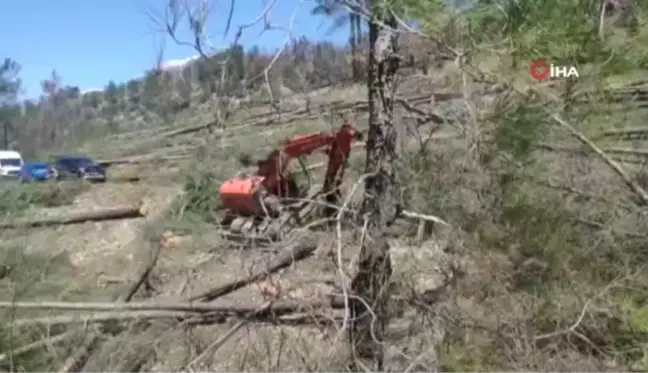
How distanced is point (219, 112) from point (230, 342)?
207cm

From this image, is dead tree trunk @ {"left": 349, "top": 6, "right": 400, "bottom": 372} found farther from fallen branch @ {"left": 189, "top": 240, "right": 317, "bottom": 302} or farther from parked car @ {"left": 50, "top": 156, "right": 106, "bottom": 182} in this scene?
parked car @ {"left": 50, "top": 156, "right": 106, "bottom": 182}

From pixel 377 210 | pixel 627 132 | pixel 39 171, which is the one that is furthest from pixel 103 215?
pixel 627 132

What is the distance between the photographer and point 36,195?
14.0 meters

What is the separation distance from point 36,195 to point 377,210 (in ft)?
30.9

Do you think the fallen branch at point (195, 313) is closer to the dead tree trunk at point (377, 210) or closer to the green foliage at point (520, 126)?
the dead tree trunk at point (377, 210)

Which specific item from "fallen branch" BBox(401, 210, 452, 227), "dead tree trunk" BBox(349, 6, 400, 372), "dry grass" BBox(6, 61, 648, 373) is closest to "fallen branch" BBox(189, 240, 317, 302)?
"dry grass" BBox(6, 61, 648, 373)

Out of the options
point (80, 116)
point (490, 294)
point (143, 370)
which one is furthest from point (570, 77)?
point (80, 116)

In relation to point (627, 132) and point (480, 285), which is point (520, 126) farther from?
point (480, 285)

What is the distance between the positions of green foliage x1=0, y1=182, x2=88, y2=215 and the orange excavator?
96.7 inches

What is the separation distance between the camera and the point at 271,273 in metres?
6.30

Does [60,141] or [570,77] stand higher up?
[570,77]

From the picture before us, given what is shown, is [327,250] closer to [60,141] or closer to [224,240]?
[224,240]

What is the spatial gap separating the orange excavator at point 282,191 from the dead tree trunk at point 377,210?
344 mm

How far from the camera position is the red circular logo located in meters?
5.00
